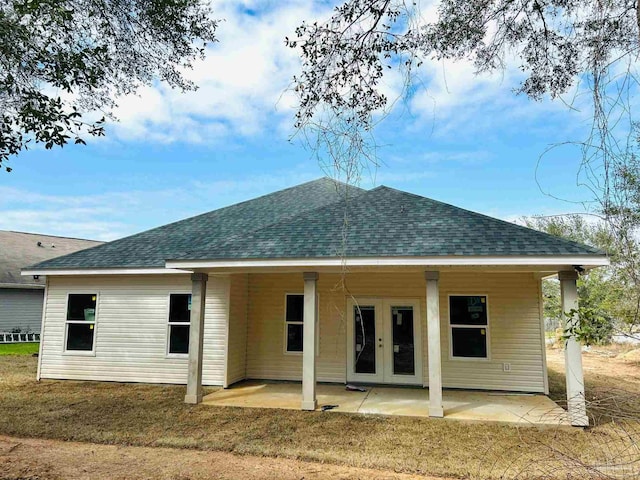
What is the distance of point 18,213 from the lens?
35906 millimetres

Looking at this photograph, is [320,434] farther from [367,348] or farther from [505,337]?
[505,337]

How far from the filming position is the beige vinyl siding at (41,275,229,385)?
33.7ft

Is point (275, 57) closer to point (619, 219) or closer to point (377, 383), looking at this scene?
point (619, 219)

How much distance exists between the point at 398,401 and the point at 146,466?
4888 mm

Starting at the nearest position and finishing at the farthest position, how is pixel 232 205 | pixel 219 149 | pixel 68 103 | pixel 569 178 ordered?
1. pixel 569 178
2. pixel 68 103
3. pixel 232 205
4. pixel 219 149

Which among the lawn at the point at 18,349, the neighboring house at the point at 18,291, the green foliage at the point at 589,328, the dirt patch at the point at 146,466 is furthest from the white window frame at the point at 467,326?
the neighboring house at the point at 18,291

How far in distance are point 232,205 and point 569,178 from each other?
12120 millimetres

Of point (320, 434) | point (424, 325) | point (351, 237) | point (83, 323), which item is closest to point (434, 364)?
point (320, 434)

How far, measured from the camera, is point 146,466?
17.4 feet

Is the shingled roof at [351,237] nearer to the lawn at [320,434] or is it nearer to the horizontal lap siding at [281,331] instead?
the horizontal lap siding at [281,331]

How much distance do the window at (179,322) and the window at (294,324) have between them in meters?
2.38

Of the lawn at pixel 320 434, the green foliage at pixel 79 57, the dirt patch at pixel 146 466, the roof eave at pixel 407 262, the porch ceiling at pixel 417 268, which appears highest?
the green foliage at pixel 79 57

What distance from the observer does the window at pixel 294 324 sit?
10.9m

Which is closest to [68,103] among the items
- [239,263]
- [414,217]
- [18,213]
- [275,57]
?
[275,57]
